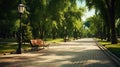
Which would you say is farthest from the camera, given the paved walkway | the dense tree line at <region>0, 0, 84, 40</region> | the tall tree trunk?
the tall tree trunk

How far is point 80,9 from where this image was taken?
96625mm

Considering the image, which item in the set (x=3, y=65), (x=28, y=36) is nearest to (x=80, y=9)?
(x=28, y=36)

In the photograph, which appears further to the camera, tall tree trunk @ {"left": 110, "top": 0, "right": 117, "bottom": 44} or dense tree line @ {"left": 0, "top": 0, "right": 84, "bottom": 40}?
tall tree trunk @ {"left": 110, "top": 0, "right": 117, "bottom": 44}

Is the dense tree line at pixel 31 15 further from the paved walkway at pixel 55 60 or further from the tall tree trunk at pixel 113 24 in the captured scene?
the paved walkway at pixel 55 60

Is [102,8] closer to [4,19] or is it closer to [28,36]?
[28,36]

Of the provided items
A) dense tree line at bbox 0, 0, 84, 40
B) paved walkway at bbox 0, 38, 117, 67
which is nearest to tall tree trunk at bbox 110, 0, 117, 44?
dense tree line at bbox 0, 0, 84, 40

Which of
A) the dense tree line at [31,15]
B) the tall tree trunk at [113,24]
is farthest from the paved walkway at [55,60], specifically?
the tall tree trunk at [113,24]

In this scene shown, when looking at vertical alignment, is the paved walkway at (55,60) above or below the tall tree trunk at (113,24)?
below

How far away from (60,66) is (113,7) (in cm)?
3130

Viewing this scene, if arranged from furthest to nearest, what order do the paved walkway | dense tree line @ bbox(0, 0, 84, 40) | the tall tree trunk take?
1. the tall tree trunk
2. dense tree line @ bbox(0, 0, 84, 40)
3. the paved walkway

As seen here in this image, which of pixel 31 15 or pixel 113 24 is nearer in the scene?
pixel 113 24

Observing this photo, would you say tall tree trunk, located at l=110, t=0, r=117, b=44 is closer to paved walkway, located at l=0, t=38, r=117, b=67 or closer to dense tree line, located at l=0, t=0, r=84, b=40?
dense tree line, located at l=0, t=0, r=84, b=40

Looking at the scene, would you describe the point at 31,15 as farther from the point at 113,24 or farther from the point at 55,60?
the point at 55,60

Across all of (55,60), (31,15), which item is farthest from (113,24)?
(55,60)
